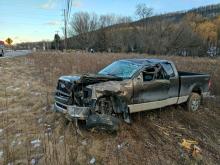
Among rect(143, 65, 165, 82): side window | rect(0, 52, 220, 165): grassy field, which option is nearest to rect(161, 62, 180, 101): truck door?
rect(143, 65, 165, 82): side window

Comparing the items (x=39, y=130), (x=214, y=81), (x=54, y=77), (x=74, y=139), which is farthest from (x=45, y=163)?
(x=214, y=81)

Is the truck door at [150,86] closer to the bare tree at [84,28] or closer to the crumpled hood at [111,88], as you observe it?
the crumpled hood at [111,88]

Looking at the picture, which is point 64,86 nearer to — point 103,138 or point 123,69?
point 103,138

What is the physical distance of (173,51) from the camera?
272 ft

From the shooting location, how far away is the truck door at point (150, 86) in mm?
8184

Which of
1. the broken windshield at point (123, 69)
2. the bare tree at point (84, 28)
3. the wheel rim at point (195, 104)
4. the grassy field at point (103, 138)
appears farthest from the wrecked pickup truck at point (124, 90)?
the bare tree at point (84, 28)

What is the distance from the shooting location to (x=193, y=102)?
10.4 metres

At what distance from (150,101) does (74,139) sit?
2783 millimetres

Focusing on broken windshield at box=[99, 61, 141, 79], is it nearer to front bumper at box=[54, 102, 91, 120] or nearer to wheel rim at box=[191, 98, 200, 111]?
front bumper at box=[54, 102, 91, 120]

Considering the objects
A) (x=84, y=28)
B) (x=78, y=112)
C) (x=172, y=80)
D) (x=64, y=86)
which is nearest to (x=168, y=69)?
(x=172, y=80)

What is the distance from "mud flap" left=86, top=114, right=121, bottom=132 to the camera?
22.9 ft

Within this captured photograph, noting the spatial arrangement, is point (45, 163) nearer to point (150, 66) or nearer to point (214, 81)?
point (150, 66)

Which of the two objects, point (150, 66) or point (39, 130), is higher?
point (150, 66)

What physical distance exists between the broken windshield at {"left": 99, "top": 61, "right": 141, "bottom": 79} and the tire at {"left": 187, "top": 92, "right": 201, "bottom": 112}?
9.34 ft
